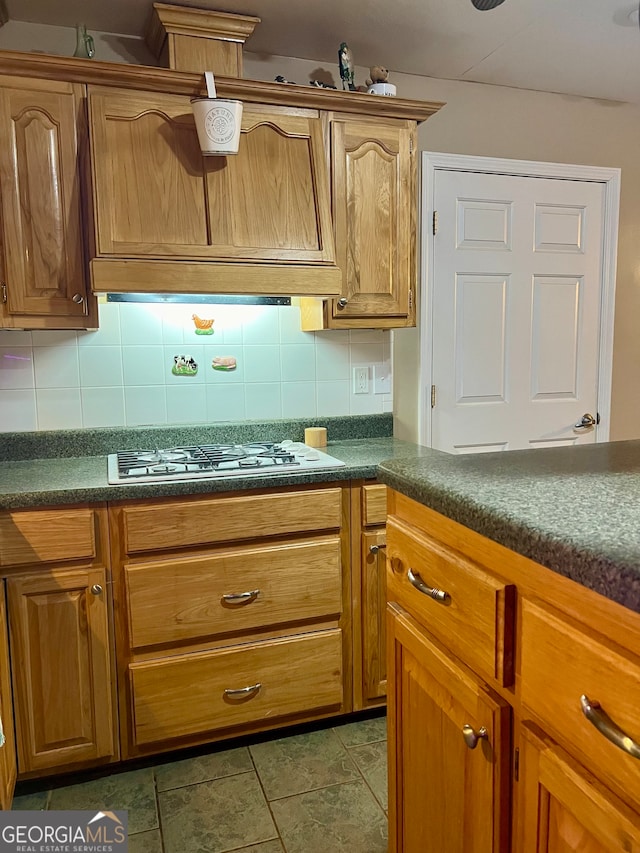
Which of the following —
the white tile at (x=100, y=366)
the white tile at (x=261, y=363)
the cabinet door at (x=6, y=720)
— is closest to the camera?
the cabinet door at (x=6, y=720)

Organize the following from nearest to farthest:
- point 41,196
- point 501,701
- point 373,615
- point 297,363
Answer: point 501,701, point 41,196, point 373,615, point 297,363

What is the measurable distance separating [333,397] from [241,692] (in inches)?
47.8

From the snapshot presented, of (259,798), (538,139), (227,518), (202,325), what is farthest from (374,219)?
(259,798)

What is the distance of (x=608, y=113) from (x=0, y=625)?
3.25m

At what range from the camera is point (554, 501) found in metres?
1.06

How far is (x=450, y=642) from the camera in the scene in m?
1.17

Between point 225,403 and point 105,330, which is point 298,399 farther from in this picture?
point 105,330

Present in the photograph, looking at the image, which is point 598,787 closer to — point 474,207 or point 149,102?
point 149,102

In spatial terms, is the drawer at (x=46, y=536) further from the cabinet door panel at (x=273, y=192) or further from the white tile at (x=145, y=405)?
the cabinet door panel at (x=273, y=192)

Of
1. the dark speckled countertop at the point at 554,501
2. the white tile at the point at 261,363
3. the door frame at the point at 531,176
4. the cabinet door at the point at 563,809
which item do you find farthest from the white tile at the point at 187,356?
the cabinet door at the point at 563,809

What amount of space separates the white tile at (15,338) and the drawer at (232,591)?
3.08 feet

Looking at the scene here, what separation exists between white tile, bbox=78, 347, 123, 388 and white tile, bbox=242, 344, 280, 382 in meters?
0.49

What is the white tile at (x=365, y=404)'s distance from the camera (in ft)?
9.06

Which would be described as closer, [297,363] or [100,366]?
[100,366]
